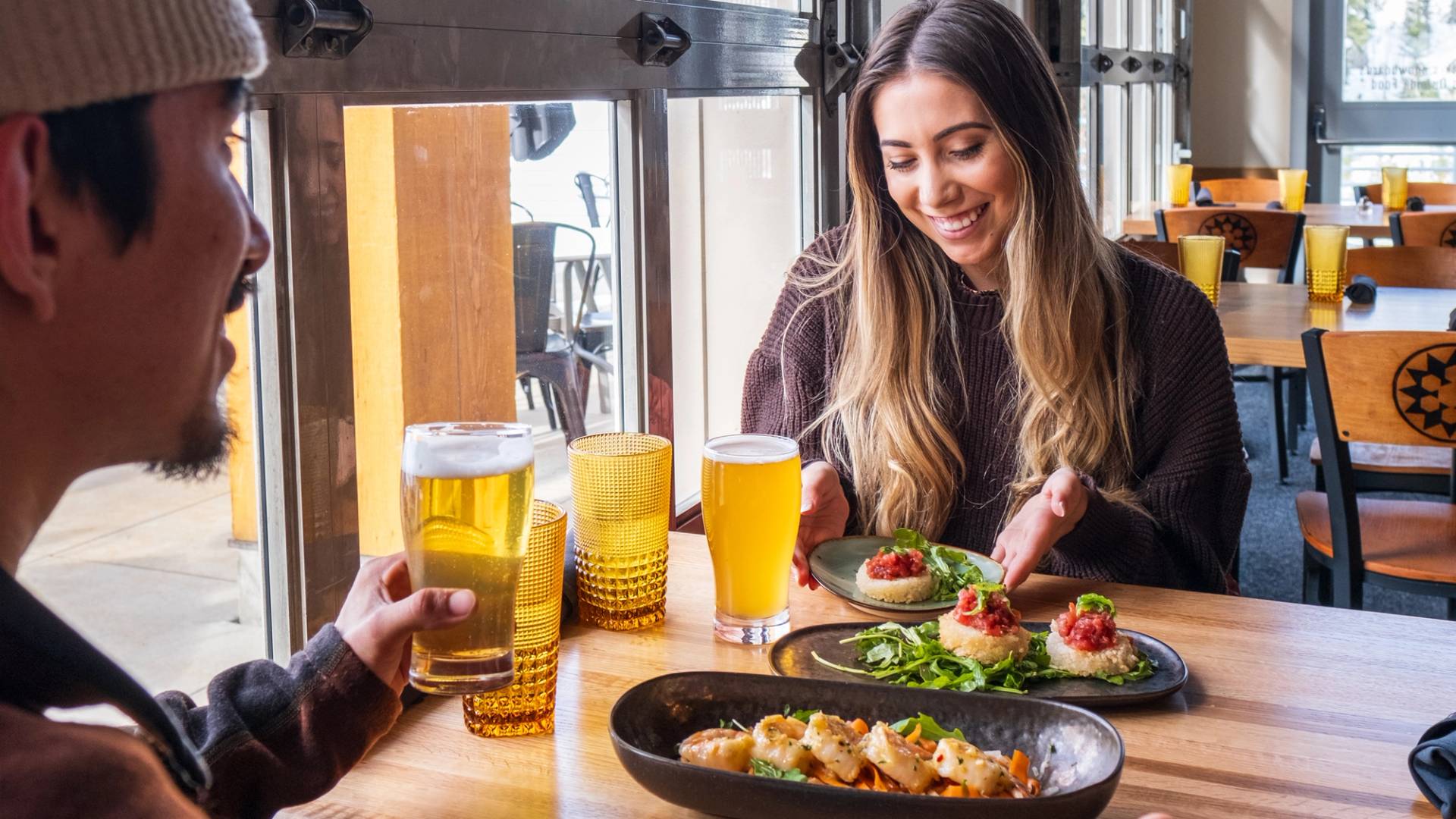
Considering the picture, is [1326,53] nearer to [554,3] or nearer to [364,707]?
[554,3]

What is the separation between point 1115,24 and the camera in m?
5.79

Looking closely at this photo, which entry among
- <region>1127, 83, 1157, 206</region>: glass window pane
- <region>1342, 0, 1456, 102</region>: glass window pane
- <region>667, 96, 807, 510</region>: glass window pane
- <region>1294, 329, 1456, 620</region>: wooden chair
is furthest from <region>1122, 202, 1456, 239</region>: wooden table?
<region>667, 96, 807, 510</region>: glass window pane

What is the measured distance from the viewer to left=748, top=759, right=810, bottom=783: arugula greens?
0.95 meters

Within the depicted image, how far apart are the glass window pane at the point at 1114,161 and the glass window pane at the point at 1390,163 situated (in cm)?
157

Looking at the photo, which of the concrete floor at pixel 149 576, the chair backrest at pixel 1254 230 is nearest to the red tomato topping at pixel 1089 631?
the concrete floor at pixel 149 576

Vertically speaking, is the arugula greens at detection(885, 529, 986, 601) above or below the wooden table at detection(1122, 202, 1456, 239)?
below

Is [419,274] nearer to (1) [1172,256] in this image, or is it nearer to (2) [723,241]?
(2) [723,241]

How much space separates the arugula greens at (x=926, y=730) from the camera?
1.03m

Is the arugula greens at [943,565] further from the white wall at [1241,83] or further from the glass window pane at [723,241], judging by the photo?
the white wall at [1241,83]

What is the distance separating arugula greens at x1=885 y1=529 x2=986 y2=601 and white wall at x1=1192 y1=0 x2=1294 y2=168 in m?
6.38

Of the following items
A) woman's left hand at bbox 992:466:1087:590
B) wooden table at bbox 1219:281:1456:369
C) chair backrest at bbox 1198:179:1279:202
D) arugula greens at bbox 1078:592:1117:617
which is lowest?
arugula greens at bbox 1078:592:1117:617

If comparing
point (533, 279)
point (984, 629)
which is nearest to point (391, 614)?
point (984, 629)

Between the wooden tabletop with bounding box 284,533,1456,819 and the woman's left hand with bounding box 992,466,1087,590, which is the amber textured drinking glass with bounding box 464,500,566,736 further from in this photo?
the woman's left hand with bounding box 992,466,1087,590

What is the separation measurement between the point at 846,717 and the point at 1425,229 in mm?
3988
